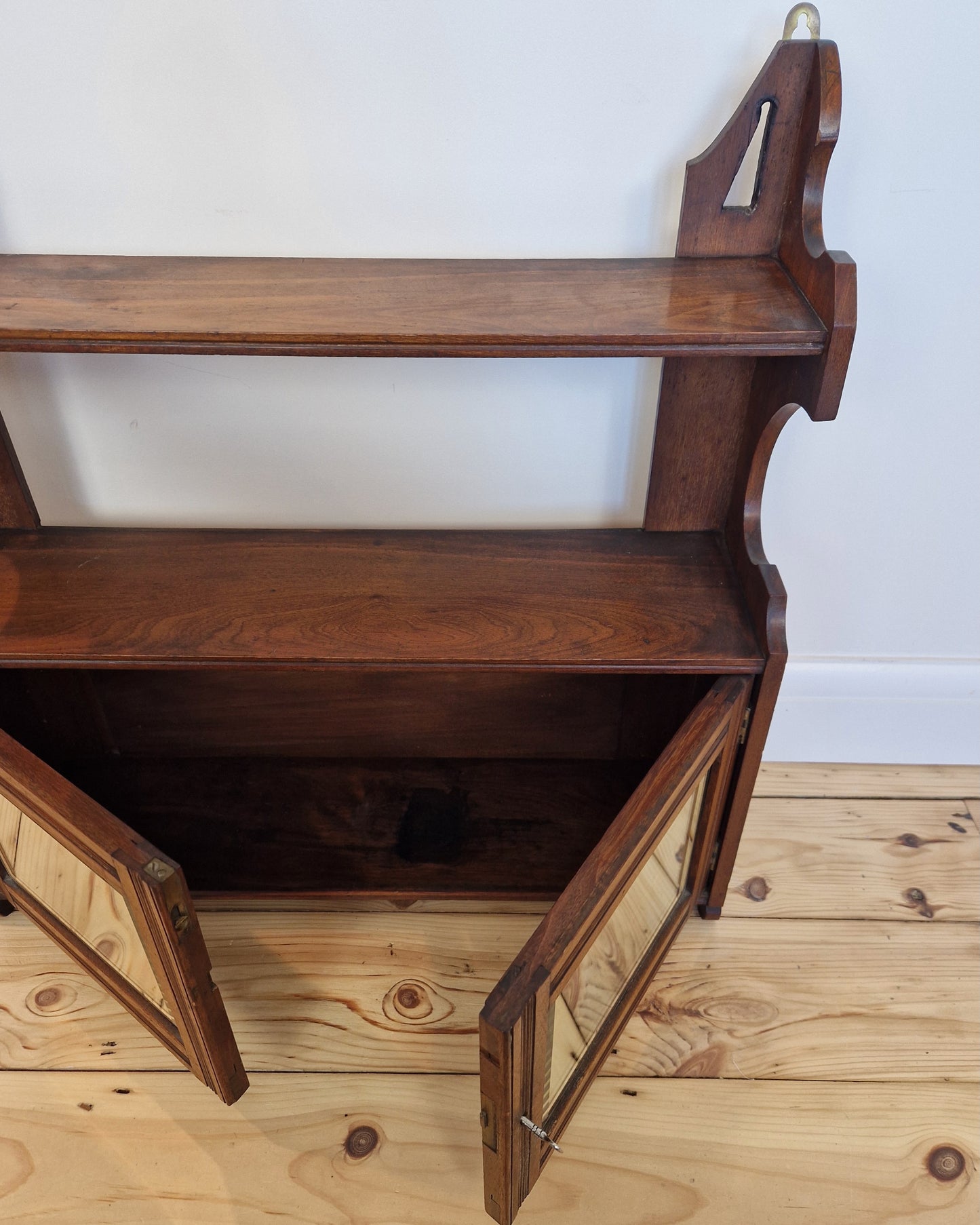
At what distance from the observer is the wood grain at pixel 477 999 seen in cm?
125

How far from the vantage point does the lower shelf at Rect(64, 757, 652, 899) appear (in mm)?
1399

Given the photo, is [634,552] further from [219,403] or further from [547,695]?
[219,403]

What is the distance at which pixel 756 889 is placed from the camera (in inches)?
57.7

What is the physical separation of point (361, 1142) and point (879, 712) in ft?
3.31

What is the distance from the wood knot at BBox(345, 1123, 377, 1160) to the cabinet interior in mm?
300

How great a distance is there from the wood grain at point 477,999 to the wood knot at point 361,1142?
0.08m

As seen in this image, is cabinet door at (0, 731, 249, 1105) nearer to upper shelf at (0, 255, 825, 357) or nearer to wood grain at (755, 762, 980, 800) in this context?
upper shelf at (0, 255, 825, 357)

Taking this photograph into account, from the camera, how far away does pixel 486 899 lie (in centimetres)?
142

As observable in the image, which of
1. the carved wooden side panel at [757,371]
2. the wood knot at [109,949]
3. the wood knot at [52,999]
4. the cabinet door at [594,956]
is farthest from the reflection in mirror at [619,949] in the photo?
the wood knot at [52,999]

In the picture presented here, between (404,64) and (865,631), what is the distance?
1029 mm

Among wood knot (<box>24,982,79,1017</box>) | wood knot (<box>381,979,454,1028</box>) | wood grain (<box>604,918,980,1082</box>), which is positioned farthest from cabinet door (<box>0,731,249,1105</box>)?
wood grain (<box>604,918,980,1082</box>)

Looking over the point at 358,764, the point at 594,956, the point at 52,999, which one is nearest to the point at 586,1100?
the point at 594,956

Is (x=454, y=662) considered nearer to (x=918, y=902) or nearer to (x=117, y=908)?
(x=117, y=908)

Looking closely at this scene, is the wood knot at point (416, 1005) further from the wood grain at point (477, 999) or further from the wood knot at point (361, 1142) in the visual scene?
the wood knot at point (361, 1142)
